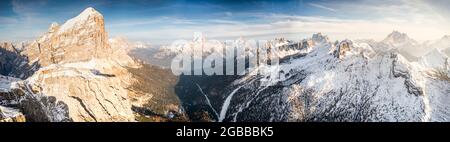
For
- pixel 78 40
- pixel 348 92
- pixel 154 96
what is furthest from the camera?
pixel 78 40

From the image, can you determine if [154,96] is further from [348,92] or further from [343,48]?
[348,92]

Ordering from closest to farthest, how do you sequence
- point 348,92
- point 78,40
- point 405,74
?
1. point 405,74
2. point 348,92
3. point 78,40

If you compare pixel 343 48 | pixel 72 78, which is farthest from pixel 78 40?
pixel 343 48

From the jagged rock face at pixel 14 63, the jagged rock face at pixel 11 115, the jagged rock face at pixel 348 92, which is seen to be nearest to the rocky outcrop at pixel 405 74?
the jagged rock face at pixel 348 92

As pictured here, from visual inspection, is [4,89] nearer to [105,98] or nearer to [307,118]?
[105,98]

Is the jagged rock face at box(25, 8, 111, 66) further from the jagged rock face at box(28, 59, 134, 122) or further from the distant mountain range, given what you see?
the jagged rock face at box(28, 59, 134, 122)

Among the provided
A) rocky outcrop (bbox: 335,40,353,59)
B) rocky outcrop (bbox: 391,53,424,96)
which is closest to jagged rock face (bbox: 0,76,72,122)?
rocky outcrop (bbox: 391,53,424,96)

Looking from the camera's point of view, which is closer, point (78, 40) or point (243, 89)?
point (243, 89)

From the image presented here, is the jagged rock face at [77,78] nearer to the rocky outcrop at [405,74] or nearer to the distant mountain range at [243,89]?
the distant mountain range at [243,89]
